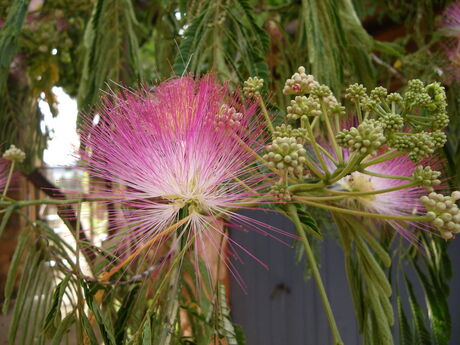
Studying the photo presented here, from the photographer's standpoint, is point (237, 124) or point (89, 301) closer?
point (237, 124)

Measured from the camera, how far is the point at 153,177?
0.89 m

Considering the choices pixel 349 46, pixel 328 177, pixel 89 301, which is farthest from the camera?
pixel 349 46

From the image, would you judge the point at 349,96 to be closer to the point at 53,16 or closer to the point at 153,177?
the point at 153,177

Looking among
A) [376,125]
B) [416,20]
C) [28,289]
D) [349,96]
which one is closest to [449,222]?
[376,125]

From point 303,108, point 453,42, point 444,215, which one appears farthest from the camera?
point 453,42

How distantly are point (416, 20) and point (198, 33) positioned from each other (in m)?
1.49

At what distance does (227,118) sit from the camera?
2.63 feet

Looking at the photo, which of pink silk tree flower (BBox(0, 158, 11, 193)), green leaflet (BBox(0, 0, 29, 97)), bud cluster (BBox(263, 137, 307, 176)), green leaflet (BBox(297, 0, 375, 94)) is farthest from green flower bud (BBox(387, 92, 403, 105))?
pink silk tree flower (BBox(0, 158, 11, 193))

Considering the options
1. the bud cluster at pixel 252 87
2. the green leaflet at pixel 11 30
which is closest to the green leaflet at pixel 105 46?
the green leaflet at pixel 11 30

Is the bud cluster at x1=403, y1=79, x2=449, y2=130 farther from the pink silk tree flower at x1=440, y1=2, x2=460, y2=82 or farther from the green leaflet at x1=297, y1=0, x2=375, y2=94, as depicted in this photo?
the pink silk tree flower at x1=440, y1=2, x2=460, y2=82

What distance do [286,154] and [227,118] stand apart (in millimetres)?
157

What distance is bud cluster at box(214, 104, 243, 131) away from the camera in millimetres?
802

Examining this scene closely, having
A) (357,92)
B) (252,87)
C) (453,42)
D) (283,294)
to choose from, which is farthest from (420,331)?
(283,294)

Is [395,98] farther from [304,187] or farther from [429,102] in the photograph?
[304,187]
